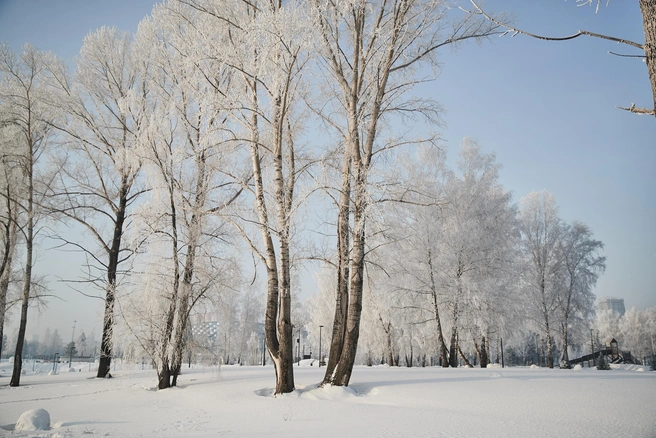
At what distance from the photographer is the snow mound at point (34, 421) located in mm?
5664

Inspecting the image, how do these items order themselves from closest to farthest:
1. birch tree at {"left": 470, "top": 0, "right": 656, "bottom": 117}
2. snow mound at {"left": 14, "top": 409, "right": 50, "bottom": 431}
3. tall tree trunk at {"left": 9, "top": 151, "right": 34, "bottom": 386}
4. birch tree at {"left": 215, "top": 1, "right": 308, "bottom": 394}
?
1. birch tree at {"left": 470, "top": 0, "right": 656, "bottom": 117}
2. snow mound at {"left": 14, "top": 409, "right": 50, "bottom": 431}
3. birch tree at {"left": 215, "top": 1, "right": 308, "bottom": 394}
4. tall tree trunk at {"left": 9, "top": 151, "right": 34, "bottom": 386}

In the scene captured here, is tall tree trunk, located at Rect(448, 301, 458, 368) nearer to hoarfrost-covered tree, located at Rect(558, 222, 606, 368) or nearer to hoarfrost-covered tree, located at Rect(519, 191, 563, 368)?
hoarfrost-covered tree, located at Rect(519, 191, 563, 368)

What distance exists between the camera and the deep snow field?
525 cm

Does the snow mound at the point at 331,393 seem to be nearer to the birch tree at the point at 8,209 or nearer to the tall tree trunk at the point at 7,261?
the birch tree at the point at 8,209

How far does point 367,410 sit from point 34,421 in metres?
4.86

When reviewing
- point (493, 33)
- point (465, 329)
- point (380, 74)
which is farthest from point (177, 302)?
point (465, 329)

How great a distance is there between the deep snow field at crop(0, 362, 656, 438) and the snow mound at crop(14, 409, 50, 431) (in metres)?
0.16

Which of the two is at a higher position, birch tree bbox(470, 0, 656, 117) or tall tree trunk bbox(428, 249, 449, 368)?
birch tree bbox(470, 0, 656, 117)

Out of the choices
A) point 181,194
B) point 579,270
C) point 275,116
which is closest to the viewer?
point 275,116

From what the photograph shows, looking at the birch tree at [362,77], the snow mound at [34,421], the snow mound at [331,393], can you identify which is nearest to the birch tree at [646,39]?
the birch tree at [362,77]

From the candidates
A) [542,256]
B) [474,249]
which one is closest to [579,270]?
[542,256]

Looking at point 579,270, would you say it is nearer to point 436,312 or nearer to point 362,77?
point 436,312

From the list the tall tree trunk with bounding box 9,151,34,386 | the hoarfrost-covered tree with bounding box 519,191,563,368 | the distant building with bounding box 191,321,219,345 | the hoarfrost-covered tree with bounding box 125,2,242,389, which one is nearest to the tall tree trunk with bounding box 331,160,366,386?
the hoarfrost-covered tree with bounding box 125,2,242,389

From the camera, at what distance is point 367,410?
652 centimetres
